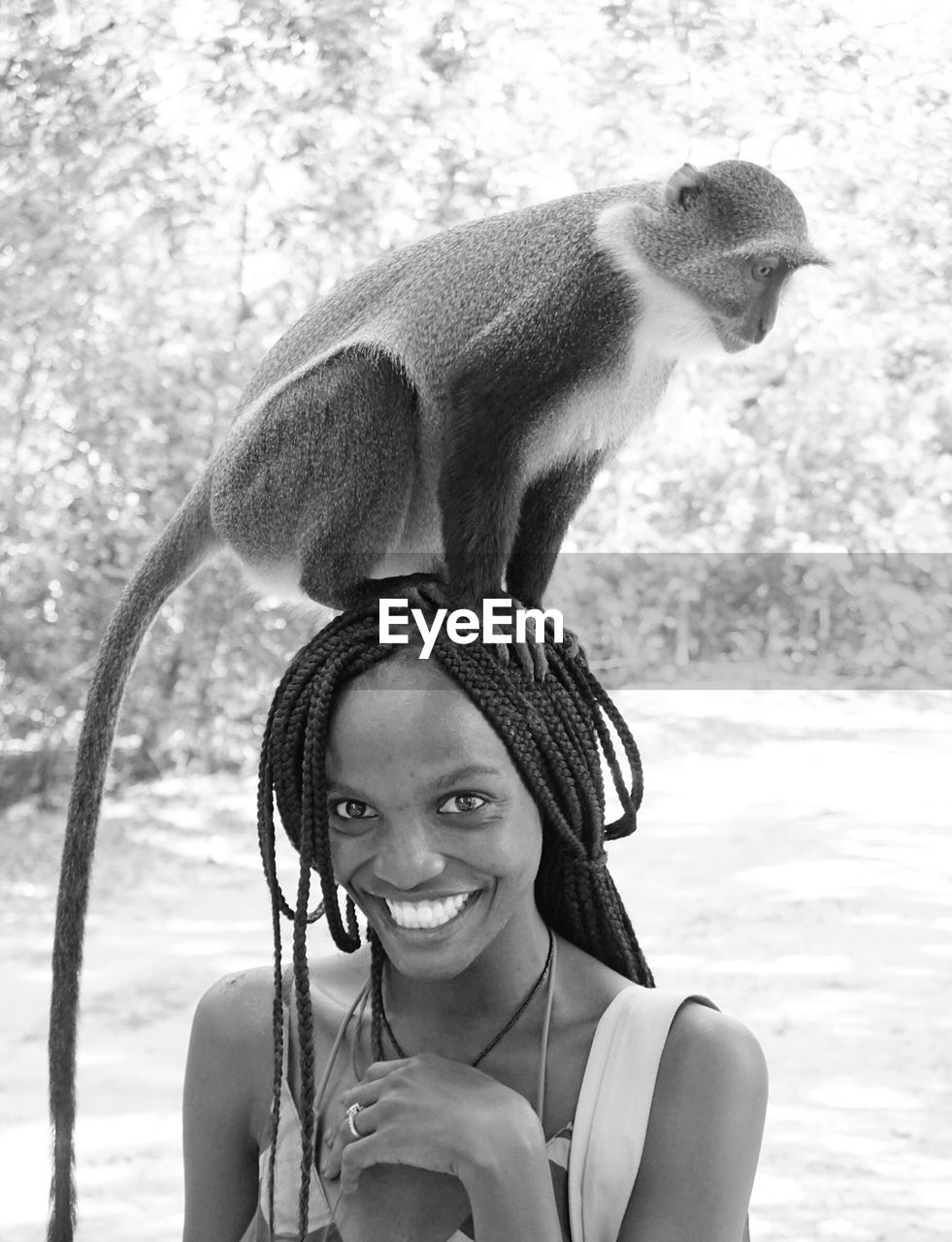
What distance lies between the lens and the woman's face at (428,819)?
1.26 meters

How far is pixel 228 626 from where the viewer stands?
5812mm

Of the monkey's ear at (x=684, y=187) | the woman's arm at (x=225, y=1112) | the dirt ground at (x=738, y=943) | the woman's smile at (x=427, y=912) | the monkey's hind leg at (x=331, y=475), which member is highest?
the monkey's ear at (x=684, y=187)

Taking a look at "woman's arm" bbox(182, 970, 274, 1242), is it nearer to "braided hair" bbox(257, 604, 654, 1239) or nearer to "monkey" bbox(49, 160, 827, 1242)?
"braided hair" bbox(257, 604, 654, 1239)

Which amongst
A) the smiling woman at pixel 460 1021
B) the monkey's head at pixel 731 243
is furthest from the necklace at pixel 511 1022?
the monkey's head at pixel 731 243

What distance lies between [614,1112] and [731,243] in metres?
0.94

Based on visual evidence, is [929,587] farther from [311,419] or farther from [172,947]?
[311,419]

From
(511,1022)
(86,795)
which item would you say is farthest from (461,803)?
(86,795)

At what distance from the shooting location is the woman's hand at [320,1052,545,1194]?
46.6 inches

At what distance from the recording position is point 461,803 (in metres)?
1.28

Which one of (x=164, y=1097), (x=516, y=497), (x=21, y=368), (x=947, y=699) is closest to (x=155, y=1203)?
(x=164, y=1097)

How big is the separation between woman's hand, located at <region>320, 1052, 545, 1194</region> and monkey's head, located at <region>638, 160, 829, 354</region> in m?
0.87

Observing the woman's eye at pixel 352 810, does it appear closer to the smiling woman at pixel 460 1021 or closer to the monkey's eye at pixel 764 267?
the smiling woman at pixel 460 1021

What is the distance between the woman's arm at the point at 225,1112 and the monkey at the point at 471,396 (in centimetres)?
18

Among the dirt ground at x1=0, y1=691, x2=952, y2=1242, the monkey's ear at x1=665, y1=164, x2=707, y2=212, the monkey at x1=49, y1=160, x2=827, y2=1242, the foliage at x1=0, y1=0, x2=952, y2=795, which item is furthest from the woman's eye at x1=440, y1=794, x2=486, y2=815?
the foliage at x1=0, y1=0, x2=952, y2=795
